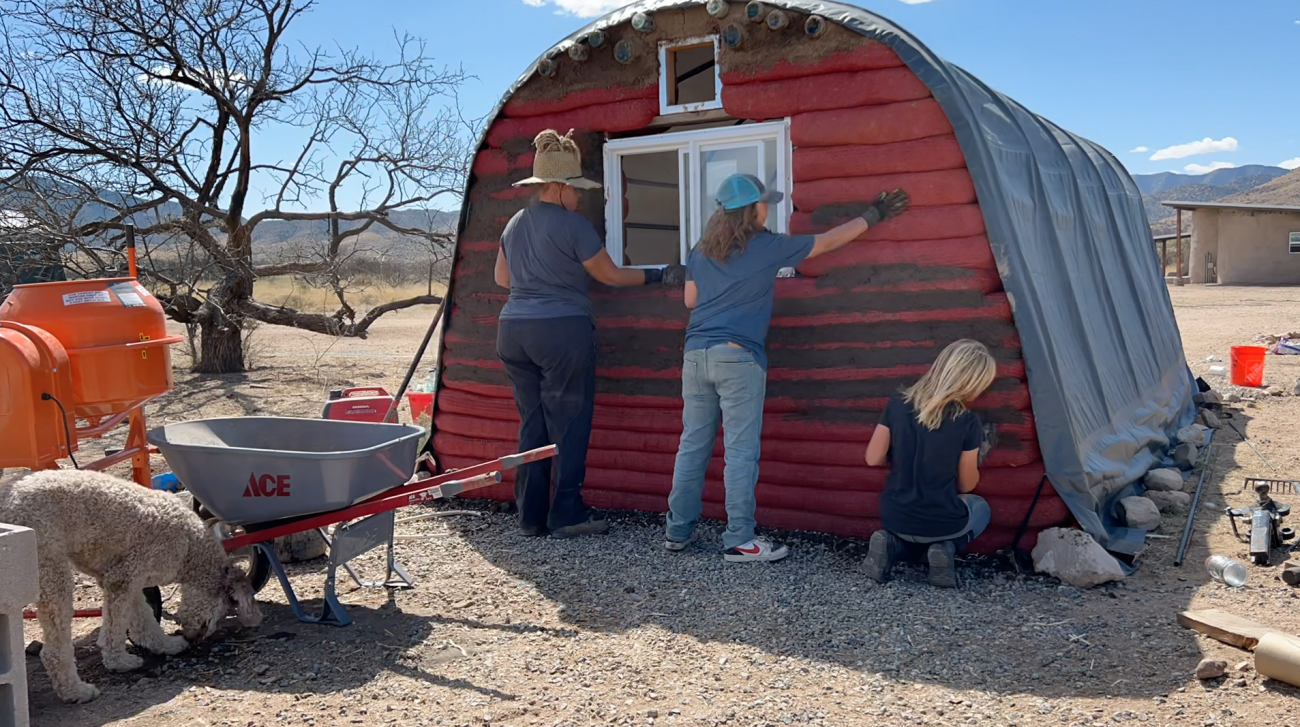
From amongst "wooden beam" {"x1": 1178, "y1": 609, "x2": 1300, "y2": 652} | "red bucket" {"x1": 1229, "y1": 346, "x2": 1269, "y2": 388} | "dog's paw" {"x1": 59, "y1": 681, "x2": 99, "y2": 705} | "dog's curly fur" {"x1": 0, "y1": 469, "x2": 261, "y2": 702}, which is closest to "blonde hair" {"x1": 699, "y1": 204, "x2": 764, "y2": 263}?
"wooden beam" {"x1": 1178, "y1": 609, "x2": 1300, "y2": 652}

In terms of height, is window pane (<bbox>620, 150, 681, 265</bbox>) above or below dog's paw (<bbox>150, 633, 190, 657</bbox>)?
above

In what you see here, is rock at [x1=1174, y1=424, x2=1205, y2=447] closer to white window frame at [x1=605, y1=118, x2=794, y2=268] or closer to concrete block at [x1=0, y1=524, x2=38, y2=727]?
white window frame at [x1=605, y1=118, x2=794, y2=268]

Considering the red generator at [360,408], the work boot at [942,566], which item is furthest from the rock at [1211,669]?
the red generator at [360,408]

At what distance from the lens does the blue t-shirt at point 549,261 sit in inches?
203

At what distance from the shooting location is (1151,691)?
343cm

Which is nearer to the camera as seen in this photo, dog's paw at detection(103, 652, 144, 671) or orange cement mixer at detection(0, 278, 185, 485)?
dog's paw at detection(103, 652, 144, 671)

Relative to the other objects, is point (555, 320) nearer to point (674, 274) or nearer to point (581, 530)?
point (674, 274)

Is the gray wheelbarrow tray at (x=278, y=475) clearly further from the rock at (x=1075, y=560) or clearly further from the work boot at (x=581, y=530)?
the rock at (x=1075, y=560)

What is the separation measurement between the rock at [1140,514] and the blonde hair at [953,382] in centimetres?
165

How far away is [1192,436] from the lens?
318 inches

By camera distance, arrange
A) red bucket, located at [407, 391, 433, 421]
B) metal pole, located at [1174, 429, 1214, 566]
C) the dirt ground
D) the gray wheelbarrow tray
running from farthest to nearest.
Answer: red bucket, located at [407, 391, 433, 421]
metal pole, located at [1174, 429, 1214, 566]
the gray wheelbarrow tray
the dirt ground

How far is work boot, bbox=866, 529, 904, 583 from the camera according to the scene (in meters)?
4.60

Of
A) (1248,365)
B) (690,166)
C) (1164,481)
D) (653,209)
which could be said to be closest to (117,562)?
(690,166)

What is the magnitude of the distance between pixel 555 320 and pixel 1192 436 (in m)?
5.86
